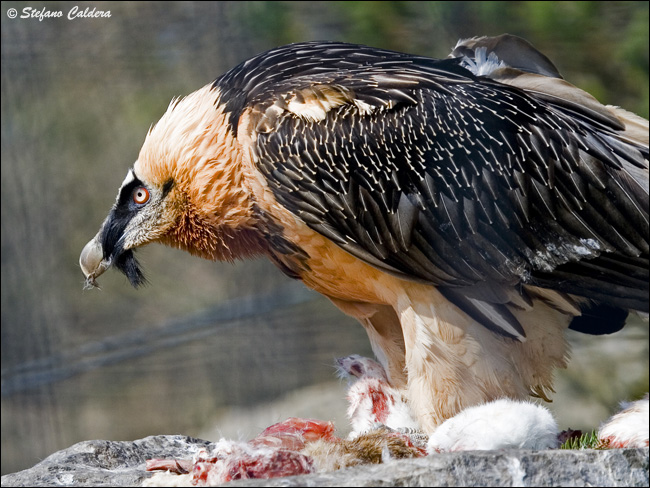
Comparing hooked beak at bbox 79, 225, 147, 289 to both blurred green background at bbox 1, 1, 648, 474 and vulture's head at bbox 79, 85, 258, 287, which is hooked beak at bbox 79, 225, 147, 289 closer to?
vulture's head at bbox 79, 85, 258, 287

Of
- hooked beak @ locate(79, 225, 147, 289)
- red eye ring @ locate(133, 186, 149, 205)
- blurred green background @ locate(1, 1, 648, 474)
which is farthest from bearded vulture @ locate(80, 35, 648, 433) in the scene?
blurred green background @ locate(1, 1, 648, 474)

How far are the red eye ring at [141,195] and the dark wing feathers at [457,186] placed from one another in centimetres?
64

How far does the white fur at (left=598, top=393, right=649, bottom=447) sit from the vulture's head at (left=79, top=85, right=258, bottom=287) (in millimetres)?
1562

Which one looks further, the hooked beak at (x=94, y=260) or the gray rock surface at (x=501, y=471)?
the hooked beak at (x=94, y=260)

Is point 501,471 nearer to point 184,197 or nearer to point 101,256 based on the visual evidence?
point 184,197

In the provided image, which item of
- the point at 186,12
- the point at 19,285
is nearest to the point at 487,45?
the point at 186,12

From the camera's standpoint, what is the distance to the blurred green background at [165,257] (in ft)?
23.7

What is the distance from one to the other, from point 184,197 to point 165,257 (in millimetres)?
7169

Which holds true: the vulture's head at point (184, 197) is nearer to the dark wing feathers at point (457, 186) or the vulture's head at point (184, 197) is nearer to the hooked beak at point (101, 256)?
the hooked beak at point (101, 256)

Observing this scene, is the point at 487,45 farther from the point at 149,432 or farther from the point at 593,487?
the point at 149,432

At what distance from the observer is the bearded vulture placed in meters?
3.34

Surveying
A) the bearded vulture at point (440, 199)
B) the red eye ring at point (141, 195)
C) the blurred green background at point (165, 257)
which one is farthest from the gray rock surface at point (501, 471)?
the blurred green background at point (165, 257)

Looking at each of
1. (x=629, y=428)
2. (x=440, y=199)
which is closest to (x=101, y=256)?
(x=440, y=199)

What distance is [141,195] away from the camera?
3.83 metres
